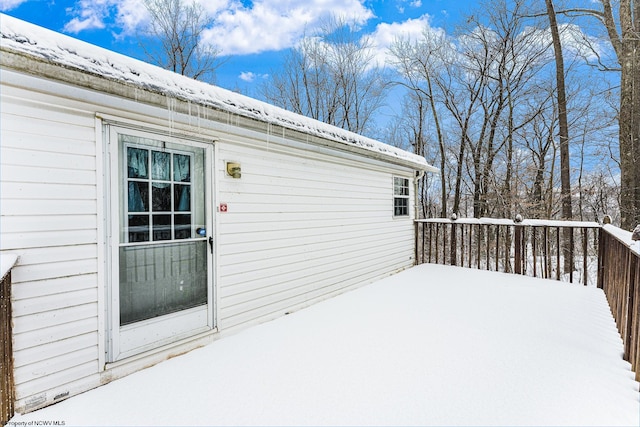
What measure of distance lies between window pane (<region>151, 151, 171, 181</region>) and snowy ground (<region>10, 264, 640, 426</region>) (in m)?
1.60

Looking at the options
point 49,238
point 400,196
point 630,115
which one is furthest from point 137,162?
point 630,115

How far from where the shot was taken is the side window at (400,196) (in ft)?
22.3

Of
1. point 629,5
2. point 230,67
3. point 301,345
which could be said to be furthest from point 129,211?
point 230,67

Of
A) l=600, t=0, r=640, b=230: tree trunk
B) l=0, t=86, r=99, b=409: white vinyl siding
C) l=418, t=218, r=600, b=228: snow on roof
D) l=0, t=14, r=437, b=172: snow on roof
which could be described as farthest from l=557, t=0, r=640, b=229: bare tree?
l=0, t=86, r=99, b=409: white vinyl siding

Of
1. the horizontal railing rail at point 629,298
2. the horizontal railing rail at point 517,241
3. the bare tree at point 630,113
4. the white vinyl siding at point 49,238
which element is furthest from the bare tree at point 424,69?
the white vinyl siding at point 49,238

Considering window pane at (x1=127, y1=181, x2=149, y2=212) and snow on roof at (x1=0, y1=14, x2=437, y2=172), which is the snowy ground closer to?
window pane at (x1=127, y1=181, x2=149, y2=212)

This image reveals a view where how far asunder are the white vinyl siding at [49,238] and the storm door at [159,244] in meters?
0.19

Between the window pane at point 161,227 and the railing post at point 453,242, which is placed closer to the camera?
the window pane at point 161,227

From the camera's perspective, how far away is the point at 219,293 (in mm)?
3256

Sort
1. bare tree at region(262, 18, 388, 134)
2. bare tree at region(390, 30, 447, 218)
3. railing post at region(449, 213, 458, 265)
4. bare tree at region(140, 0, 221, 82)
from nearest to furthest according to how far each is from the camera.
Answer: railing post at region(449, 213, 458, 265) < bare tree at region(140, 0, 221, 82) < bare tree at region(390, 30, 447, 218) < bare tree at region(262, 18, 388, 134)

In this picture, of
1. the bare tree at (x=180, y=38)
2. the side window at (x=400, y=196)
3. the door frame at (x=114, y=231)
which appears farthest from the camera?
the bare tree at (x=180, y=38)

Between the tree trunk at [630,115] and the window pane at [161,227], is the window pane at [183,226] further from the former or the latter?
the tree trunk at [630,115]

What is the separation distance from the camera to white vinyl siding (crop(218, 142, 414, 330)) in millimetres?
3447

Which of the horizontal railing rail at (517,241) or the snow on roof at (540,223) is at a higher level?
the snow on roof at (540,223)
